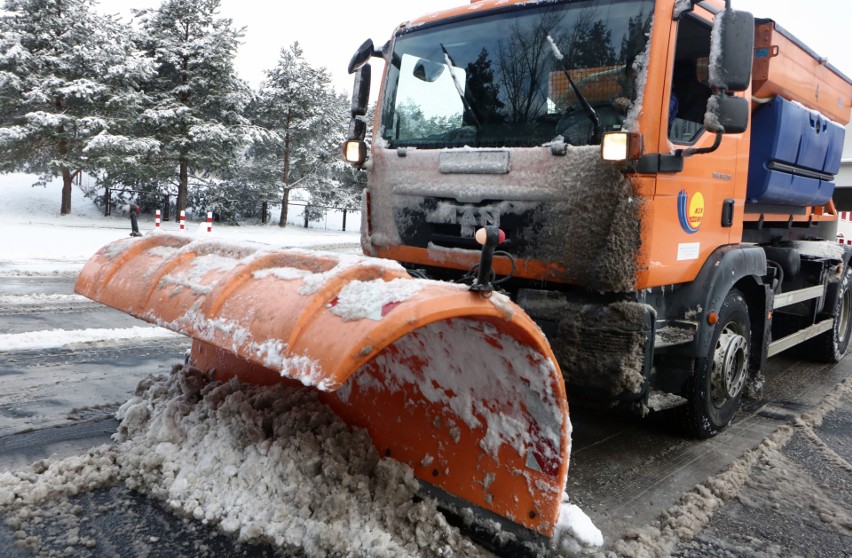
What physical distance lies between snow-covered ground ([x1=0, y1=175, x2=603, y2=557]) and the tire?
208 inches

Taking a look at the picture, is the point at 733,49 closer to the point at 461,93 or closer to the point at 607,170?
the point at 607,170

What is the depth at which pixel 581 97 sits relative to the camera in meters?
3.56

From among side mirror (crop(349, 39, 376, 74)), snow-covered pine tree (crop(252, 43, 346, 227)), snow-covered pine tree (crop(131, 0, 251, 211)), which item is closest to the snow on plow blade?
side mirror (crop(349, 39, 376, 74))

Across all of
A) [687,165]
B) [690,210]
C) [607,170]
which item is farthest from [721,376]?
[607,170]

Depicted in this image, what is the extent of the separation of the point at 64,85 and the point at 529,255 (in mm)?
24019

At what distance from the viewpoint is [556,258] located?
3621 millimetres

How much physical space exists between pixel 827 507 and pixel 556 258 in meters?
1.82

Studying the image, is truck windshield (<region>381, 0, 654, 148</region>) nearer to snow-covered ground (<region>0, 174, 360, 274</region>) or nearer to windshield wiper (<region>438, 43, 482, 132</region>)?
windshield wiper (<region>438, 43, 482, 132</region>)

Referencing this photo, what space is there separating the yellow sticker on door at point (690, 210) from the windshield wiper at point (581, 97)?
59 cm

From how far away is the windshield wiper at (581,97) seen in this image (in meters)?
3.48

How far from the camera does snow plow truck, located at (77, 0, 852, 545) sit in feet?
7.57

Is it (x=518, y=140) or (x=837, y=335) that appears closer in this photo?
(x=518, y=140)

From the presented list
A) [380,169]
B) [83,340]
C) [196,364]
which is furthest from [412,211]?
[83,340]

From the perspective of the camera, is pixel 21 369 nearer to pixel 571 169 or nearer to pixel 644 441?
pixel 571 169
